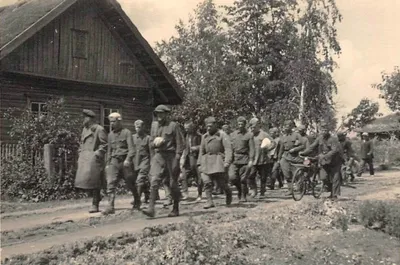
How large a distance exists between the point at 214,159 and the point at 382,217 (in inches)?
129

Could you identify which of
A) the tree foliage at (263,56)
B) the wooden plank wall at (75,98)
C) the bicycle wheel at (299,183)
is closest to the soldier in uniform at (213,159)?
the bicycle wheel at (299,183)

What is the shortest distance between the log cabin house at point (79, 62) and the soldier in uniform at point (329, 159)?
8.73 meters

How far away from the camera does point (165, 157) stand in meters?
9.60

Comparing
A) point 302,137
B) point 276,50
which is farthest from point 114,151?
point 276,50

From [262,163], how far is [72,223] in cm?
502

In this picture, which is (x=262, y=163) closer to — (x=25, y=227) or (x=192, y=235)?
(x=25, y=227)

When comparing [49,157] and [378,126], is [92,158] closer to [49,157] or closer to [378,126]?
[49,157]

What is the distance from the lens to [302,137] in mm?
13164

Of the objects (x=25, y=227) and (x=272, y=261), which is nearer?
(x=272, y=261)

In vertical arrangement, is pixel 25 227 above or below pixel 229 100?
below

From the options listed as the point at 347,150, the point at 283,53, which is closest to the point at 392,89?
the point at 283,53

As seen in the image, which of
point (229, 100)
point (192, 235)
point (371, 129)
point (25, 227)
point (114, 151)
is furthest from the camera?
point (371, 129)

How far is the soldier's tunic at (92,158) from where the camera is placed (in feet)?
33.9

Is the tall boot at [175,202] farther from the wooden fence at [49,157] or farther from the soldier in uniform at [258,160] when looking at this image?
the wooden fence at [49,157]
